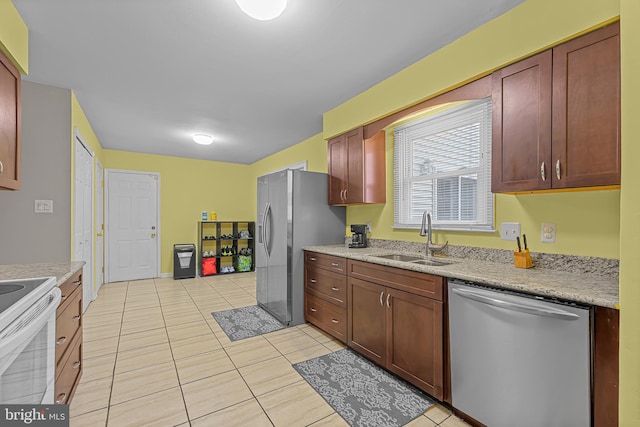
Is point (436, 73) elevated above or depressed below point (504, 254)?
above

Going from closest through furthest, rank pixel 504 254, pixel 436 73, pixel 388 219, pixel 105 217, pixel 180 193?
pixel 504 254
pixel 436 73
pixel 388 219
pixel 105 217
pixel 180 193

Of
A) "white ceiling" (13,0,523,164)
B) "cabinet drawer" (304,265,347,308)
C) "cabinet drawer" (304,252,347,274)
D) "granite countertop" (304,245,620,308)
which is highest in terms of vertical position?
"white ceiling" (13,0,523,164)

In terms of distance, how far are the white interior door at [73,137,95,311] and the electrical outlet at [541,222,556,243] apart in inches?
160

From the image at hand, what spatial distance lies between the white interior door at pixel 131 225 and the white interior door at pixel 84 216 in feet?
4.40

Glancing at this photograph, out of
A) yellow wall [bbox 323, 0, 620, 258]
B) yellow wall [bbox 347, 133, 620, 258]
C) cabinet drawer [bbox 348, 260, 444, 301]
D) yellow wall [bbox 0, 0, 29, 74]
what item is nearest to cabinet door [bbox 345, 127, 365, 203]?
yellow wall [bbox 323, 0, 620, 258]


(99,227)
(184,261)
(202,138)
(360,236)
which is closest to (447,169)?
(360,236)

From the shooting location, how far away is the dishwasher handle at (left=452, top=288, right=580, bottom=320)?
1.31 meters

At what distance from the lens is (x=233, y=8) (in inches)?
72.0

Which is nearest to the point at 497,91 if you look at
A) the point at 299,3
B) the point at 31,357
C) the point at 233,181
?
the point at 299,3

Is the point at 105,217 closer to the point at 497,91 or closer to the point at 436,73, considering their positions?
the point at 436,73

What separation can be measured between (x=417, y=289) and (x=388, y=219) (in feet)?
4.28

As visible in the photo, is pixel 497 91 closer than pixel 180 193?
Yes

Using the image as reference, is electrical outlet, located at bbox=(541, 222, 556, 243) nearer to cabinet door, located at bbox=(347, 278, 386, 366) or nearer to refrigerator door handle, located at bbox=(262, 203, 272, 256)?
cabinet door, located at bbox=(347, 278, 386, 366)

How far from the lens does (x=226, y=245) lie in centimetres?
648
